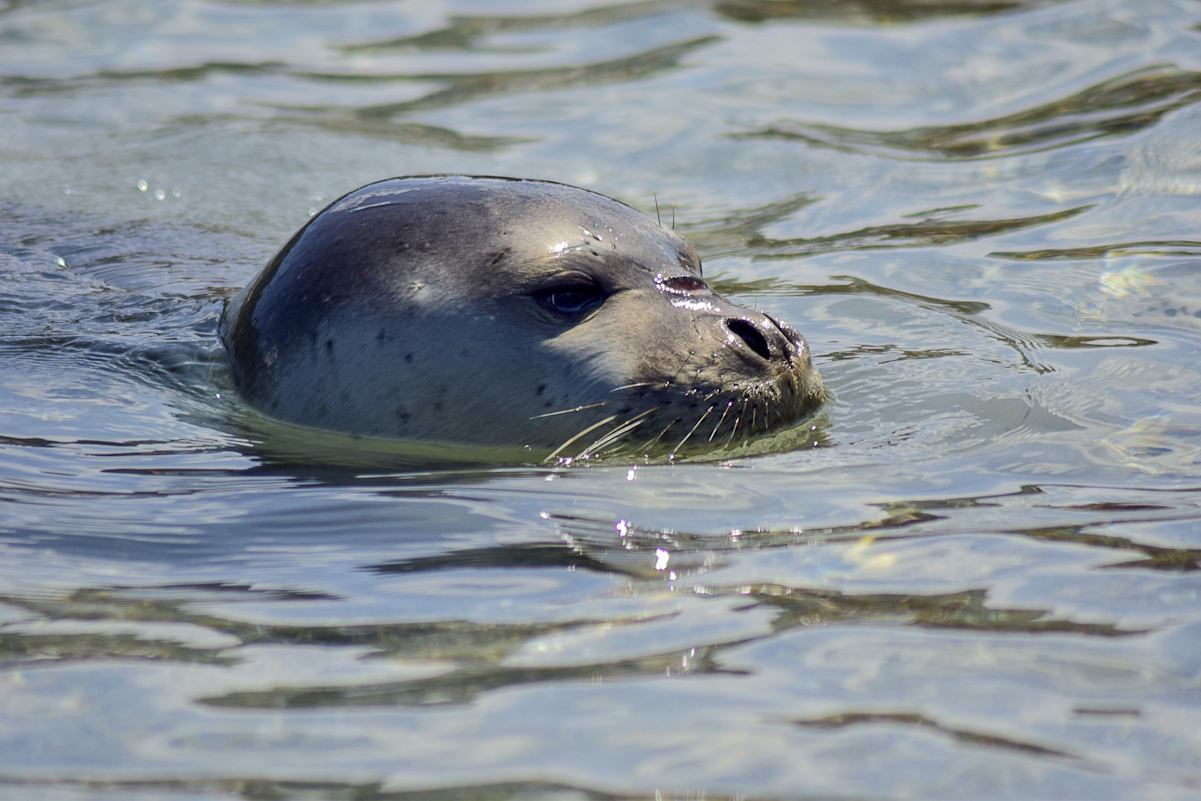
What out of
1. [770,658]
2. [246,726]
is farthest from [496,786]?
Result: [770,658]

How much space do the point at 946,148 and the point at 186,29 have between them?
564 cm

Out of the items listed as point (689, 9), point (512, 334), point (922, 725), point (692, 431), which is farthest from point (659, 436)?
point (689, 9)

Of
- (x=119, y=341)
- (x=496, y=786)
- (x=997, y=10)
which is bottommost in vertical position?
(x=496, y=786)

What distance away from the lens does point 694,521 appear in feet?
9.90

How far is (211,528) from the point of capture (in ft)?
9.97

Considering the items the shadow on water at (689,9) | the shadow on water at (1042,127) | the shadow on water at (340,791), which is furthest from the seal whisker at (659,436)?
the shadow on water at (689,9)

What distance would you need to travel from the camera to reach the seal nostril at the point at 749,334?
152 inches

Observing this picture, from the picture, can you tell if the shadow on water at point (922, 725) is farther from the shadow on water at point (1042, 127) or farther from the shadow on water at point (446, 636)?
the shadow on water at point (1042, 127)

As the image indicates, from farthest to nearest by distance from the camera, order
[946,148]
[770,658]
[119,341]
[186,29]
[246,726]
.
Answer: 1. [186,29]
2. [946,148]
3. [119,341]
4. [770,658]
5. [246,726]

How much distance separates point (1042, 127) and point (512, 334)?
462cm

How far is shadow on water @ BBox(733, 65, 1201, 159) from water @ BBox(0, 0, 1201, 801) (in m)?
0.03

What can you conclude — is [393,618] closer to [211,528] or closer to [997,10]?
[211,528]

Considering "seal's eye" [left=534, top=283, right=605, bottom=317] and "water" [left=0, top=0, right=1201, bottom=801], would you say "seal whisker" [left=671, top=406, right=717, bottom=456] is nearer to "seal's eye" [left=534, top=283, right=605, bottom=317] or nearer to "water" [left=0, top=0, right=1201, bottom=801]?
"water" [left=0, top=0, right=1201, bottom=801]

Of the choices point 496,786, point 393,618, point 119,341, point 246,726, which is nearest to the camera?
point 496,786
